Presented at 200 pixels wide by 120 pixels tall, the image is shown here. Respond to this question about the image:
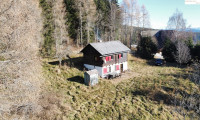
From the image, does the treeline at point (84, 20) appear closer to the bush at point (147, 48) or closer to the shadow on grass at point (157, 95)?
the bush at point (147, 48)

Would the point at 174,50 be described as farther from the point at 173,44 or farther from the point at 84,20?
the point at 84,20

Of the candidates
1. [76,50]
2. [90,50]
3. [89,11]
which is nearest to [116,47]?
[90,50]

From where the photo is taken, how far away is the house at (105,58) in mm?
25750

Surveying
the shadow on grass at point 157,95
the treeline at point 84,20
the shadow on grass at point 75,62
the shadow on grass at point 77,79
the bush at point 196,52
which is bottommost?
the shadow on grass at point 157,95

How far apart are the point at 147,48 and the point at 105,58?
20.1 metres

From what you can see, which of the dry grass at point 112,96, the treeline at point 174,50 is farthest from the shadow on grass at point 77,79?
the treeline at point 174,50

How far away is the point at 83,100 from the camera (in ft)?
57.8

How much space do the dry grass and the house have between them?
2.76 metres

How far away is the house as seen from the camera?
25.8 meters

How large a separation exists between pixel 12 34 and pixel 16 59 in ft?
5.30

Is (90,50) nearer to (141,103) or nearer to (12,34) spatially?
(141,103)

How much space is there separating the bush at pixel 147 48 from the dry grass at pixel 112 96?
15.3m

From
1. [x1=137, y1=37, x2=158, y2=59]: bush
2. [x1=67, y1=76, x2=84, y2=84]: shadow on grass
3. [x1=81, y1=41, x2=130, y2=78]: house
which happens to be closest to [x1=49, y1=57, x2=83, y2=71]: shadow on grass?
[x1=81, y1=41, x2=130, y2=78]: house

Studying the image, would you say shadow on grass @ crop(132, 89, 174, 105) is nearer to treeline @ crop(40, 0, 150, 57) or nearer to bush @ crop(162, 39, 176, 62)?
treeline @ crop(40, 0, 150, 57)
